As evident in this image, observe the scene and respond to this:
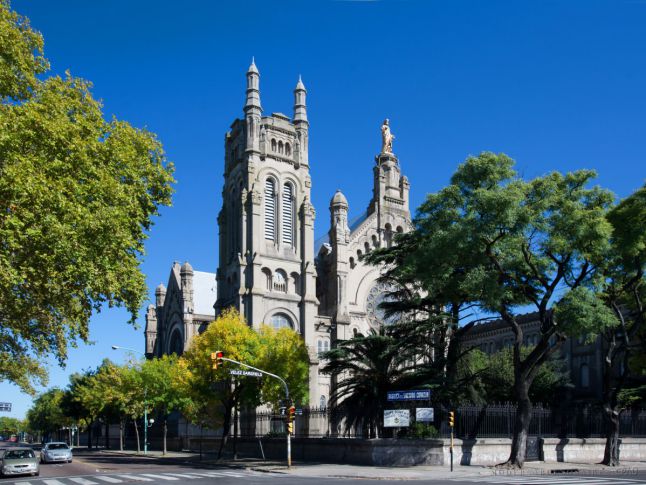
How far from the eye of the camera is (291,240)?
69125mm

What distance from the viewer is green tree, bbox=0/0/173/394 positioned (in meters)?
21.4

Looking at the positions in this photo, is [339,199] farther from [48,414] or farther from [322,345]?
[48,414]

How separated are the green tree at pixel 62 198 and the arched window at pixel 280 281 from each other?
127 feet

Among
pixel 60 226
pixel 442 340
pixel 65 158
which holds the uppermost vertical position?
pixel 65 158

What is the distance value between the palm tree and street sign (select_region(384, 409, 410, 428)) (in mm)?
1843

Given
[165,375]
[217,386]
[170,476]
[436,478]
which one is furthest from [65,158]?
[165,375]

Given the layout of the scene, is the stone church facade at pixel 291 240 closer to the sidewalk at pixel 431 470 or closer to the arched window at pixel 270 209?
the arched window at pixel 270 209

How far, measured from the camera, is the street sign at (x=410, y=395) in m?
34.4

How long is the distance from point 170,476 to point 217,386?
57.1ft

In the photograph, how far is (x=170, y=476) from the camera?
30406mm

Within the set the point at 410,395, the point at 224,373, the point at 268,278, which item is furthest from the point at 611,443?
the point at 268,278

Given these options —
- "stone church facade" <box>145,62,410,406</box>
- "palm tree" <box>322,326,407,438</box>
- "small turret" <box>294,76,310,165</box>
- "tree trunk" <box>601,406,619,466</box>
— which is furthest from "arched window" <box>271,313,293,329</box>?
"tree trunk" <box>601,406,619,466</box>

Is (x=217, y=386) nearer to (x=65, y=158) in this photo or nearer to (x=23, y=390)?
(x=23, y=390)

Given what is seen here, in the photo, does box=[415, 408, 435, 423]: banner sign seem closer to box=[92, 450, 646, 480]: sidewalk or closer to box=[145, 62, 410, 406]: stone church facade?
box=[92, 450, 646, 480]: sidewalk
